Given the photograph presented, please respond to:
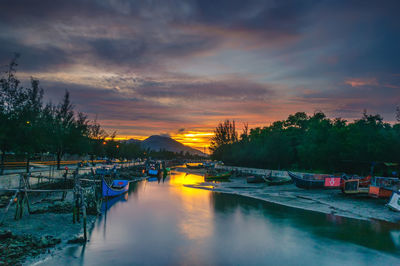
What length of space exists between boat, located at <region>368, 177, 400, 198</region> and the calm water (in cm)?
909

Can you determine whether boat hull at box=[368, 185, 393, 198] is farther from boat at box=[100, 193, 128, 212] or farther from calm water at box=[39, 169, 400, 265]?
boat at box=[100, 193, 128, 212]

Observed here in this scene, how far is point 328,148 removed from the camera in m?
56.2

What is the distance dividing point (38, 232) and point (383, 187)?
3415cm

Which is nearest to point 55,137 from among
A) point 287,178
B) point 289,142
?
point 287,178

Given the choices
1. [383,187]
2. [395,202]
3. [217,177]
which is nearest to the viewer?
[395,202]

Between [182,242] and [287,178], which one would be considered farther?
[287,178]

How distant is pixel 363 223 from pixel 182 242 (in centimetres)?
1580

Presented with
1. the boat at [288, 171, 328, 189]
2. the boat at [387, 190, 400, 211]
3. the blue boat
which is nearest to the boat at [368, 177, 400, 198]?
the boat at [387, 190, 400, 211]

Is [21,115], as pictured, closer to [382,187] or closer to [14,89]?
[14,89]

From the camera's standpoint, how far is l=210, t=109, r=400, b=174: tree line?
153 feet

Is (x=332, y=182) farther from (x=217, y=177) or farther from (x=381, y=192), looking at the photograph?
(x=217, y=177)

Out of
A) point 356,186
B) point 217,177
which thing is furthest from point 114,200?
point 217,177

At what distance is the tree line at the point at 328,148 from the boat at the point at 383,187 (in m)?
4.30

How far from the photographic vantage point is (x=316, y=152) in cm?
6038
